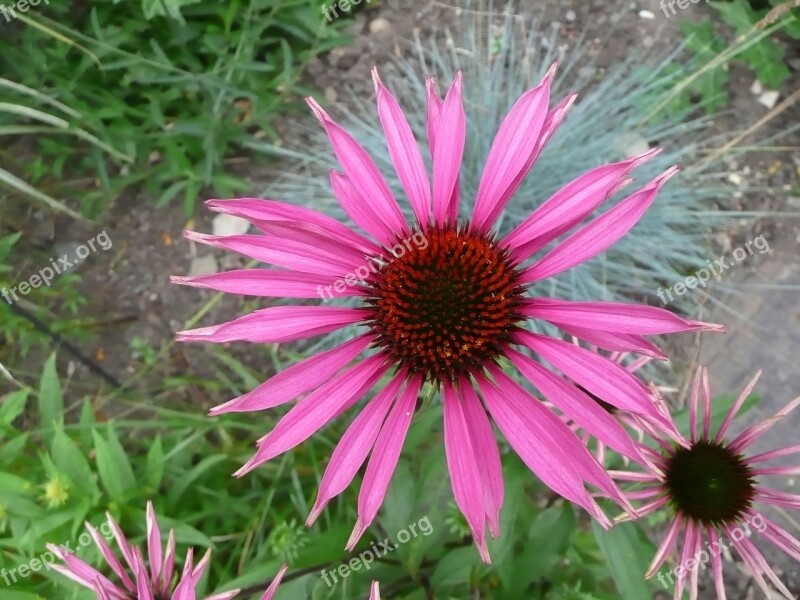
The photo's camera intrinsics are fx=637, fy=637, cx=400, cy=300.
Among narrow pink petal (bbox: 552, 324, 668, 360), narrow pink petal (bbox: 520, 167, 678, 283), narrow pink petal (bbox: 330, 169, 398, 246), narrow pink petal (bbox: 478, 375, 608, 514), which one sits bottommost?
narrow pink petal (bbox: 478, 375, 608, 514)

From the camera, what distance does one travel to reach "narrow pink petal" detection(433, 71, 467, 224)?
102cm

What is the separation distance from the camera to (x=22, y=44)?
6.53ft

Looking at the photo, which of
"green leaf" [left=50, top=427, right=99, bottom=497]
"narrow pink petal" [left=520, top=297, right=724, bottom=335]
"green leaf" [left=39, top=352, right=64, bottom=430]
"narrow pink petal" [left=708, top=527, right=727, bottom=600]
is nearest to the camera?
"narrow pink petal" [left=520, top=297, right=724, bottom=335]

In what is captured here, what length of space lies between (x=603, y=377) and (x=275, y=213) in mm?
556

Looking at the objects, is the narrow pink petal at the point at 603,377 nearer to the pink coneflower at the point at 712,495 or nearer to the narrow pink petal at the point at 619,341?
the narrow pink petal at the point at 619,341

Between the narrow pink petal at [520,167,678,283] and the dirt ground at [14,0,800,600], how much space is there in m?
1.23

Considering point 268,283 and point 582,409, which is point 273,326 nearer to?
point 268,283

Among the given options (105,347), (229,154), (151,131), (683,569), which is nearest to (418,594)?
(683,569)

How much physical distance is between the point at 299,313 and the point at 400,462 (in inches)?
20.6

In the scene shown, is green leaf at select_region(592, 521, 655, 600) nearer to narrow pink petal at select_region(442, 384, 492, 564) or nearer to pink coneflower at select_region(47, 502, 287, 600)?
narrow pink petal at select_region(442, 384, 492, 564)

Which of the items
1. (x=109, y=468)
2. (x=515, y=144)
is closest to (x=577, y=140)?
(x=515, y=144)

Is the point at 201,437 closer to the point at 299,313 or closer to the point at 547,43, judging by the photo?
the point at 299,313

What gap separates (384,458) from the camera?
102 centimetres

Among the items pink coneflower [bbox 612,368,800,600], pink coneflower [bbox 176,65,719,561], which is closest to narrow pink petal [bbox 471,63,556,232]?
pink coneflower [bbox 176,65,719,561]
